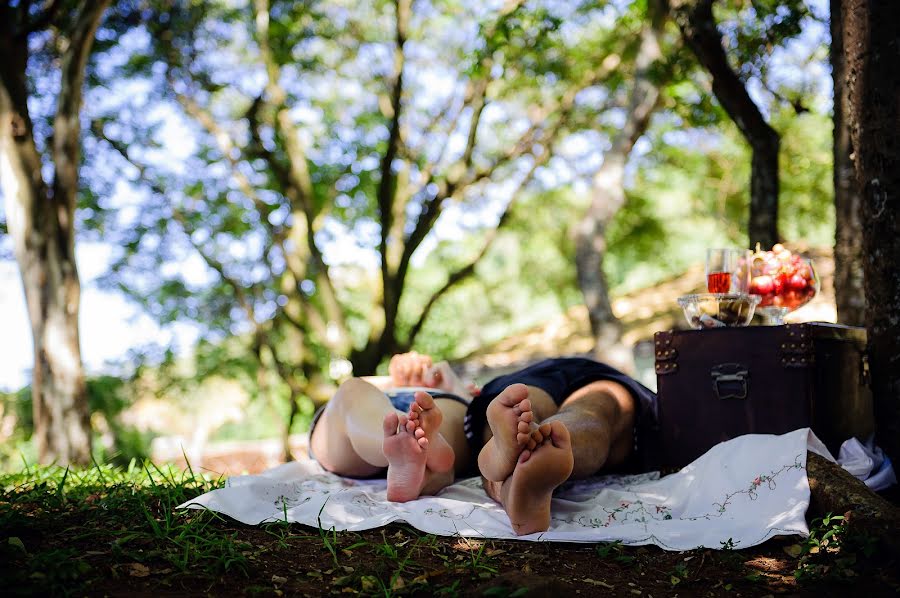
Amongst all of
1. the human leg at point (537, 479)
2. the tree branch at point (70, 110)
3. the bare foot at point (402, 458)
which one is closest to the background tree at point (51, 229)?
the tree branch at point (70, 110)

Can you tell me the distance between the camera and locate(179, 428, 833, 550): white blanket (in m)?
2.44

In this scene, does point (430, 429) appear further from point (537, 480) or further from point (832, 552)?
point (832, 552)

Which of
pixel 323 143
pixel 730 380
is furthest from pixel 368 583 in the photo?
pixel 323 143

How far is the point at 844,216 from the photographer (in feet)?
14.2

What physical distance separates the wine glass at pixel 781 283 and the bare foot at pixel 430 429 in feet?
5.49

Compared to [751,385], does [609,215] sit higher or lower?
higher

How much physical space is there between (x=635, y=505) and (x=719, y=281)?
115 cm

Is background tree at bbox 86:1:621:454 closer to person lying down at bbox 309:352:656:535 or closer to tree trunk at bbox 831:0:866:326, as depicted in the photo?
tree trunk at bbox 831:0:866:326

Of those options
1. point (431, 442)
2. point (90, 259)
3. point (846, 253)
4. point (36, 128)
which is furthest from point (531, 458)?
point (90, 259)

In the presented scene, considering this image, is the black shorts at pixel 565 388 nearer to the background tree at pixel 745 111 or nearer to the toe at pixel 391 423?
the toe at pixel 391 423

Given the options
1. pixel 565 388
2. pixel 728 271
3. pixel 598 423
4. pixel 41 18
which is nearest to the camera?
pixel 598 423

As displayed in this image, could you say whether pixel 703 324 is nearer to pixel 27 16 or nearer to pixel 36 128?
pixel 27 16

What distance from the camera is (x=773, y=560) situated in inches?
90.2

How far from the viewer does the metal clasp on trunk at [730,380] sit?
309 centimetres
